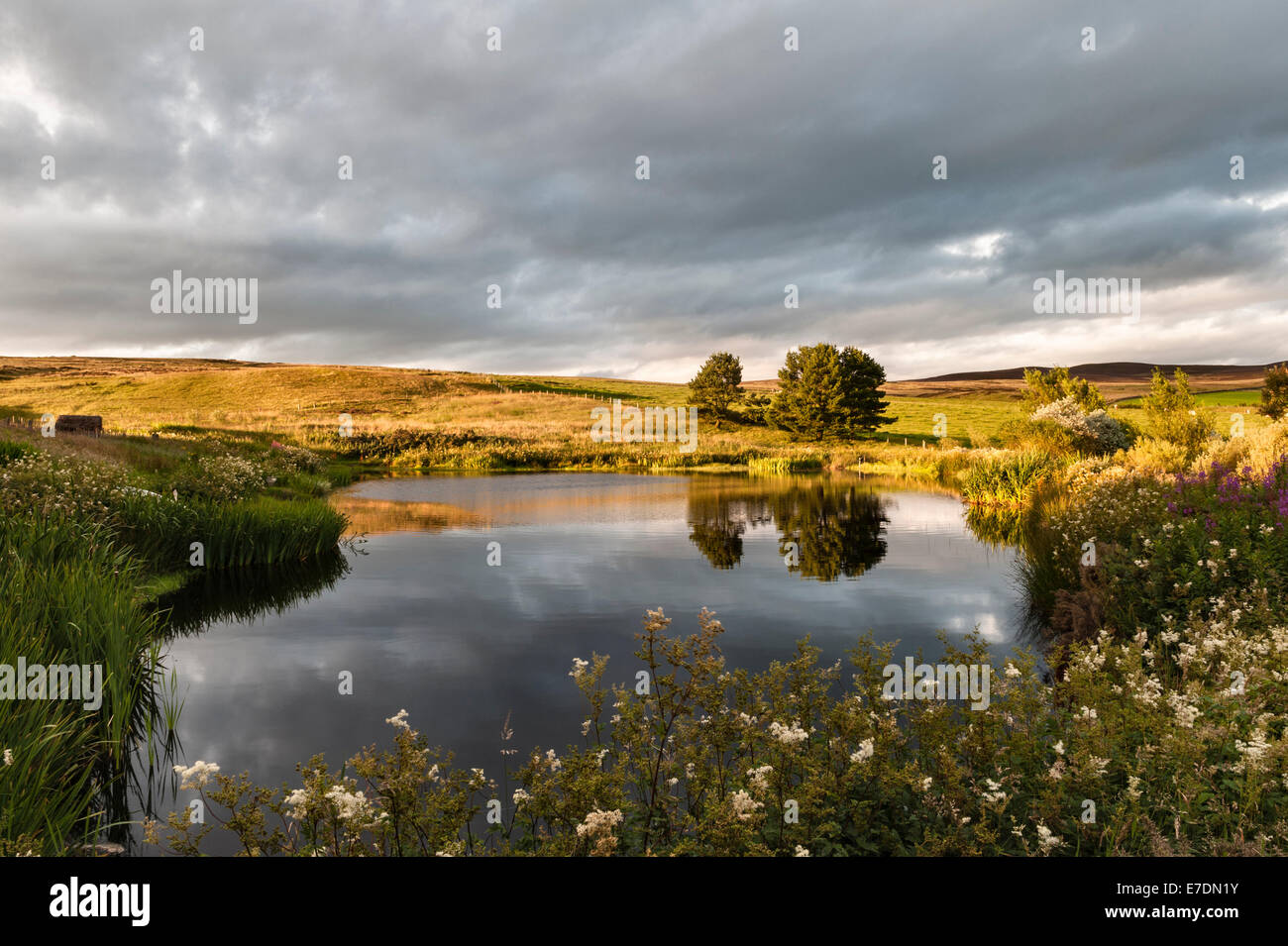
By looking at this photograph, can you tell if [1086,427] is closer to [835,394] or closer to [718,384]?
[835,394]

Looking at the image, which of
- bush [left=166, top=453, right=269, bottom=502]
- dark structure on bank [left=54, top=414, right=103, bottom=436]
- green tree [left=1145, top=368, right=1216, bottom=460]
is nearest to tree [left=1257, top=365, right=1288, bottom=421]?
green tree [left=1145, top=368, right=1216, bottom=460]

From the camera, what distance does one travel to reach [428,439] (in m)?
58.1

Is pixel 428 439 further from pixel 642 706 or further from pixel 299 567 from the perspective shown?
pixel 642 706

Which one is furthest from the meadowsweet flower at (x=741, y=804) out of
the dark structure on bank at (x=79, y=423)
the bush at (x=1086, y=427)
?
the dark structure on bank at (x=79, y=423)

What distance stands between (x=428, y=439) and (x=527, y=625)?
49.5 m

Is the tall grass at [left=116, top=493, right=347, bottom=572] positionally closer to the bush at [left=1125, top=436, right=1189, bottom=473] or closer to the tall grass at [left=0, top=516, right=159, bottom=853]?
the tall grass at [left=0, top=516, right=159, bottom=853]

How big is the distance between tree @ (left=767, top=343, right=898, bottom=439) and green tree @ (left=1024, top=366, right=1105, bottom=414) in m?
17.3

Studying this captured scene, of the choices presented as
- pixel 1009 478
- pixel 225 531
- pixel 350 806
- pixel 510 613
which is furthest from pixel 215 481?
pixel 1009 478

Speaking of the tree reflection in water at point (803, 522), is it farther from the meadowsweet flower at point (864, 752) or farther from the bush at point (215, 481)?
the bush at point (215, 481)

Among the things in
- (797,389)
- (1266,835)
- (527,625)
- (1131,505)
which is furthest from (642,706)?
(797,389)

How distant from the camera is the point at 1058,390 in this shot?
48719 mm

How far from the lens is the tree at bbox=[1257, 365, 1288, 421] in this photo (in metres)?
60.6

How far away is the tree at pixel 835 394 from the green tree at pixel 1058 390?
17327 millimetres

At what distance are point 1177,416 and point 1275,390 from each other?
124 feet
